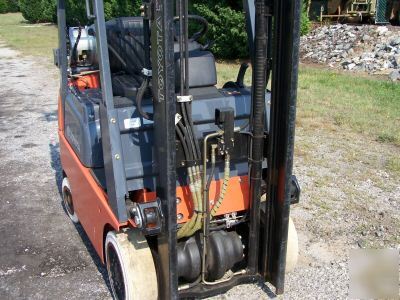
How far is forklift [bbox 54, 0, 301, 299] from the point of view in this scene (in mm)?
2814

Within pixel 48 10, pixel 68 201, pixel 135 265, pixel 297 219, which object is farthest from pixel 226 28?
pixel 48 10

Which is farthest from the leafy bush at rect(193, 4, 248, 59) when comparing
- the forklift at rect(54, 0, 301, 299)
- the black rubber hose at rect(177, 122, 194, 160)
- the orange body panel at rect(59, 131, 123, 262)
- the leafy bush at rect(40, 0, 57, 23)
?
the leafy bush at rect(40, 0, 57, 23)

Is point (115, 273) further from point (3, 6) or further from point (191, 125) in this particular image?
point (3, 6)

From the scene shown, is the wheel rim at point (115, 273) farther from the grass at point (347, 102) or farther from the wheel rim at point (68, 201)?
the grass at point (347, 102)

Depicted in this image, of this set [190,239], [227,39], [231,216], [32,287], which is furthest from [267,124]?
[227,39]

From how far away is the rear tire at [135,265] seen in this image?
3027 millimetres

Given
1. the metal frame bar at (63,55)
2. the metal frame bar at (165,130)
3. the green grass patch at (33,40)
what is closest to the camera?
the metal frame bar at (165,130)

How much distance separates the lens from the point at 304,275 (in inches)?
154

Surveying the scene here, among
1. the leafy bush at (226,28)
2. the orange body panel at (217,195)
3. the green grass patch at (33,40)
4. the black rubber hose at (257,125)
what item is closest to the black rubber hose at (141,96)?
the orange body panel at (217,195)

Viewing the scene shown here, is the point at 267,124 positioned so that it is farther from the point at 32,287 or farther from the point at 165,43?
the point at 32,287

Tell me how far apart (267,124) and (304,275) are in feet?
4.56

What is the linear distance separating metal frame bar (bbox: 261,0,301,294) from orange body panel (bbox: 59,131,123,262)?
1.00 metres

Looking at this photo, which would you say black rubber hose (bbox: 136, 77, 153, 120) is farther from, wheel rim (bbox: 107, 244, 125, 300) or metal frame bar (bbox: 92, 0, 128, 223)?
wheel rim (bbox: 107, 244, 125, 300)

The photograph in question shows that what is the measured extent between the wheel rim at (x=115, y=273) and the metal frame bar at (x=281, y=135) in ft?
3.22
